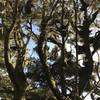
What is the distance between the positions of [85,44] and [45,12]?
4241mm

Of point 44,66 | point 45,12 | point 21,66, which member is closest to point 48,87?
point 44,66

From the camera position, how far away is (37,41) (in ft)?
61.7

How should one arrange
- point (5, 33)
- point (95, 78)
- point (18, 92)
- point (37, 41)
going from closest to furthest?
point (5, 33), point (18, 92), point (37, 41), point (95, 78)

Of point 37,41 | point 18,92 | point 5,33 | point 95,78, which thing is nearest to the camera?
point 5,33

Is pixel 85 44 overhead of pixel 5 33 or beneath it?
beneath

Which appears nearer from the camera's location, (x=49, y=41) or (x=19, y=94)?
(x=19, y=94)

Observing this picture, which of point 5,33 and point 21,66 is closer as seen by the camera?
point 5,33

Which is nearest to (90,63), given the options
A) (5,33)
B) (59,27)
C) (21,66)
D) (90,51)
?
(90,51)

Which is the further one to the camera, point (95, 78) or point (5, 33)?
point (95, 78)

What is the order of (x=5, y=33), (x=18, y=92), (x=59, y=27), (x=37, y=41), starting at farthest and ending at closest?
(x=59, y=27) < (x=37, y=41) < (x=18, y=92) < (x=5, y=33)

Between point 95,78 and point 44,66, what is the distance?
406cm

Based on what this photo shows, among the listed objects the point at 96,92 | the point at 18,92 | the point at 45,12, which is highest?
the point at 45,12

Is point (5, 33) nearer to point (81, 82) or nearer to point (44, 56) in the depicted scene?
point (44, 56)

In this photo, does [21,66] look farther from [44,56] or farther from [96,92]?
[96,92]
